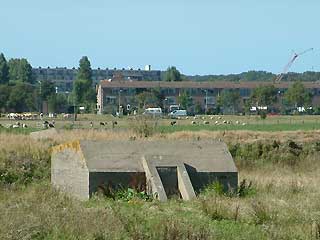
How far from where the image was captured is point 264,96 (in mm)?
122938

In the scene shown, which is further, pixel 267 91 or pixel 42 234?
pixel 267 91

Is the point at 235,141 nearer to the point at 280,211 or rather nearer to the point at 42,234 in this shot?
the point at 280,211

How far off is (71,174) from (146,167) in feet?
6.51

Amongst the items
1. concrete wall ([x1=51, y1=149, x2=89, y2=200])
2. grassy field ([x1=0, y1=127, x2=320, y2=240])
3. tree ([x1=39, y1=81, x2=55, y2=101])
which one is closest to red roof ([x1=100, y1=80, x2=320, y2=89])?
tree ([x1=39, y1=81, x2=55, y2=101])

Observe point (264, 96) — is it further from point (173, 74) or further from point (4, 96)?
point (173, 74)

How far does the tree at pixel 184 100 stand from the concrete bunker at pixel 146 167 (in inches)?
4484

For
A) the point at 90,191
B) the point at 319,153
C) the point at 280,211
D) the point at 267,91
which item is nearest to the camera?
the point at 280,211

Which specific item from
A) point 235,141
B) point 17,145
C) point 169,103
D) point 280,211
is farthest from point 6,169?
point 169,103

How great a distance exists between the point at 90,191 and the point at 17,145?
15.2 meters

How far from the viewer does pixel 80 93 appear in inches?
5157

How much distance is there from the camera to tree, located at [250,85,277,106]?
122613 millimetres

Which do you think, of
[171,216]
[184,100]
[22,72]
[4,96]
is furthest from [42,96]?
[171,216]

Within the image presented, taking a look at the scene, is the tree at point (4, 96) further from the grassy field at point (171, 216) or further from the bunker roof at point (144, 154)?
the grassy field at point (171, 216)

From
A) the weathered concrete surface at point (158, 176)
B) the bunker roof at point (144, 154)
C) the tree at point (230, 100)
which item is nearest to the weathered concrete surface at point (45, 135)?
the bunker roof at point (144, 154)
